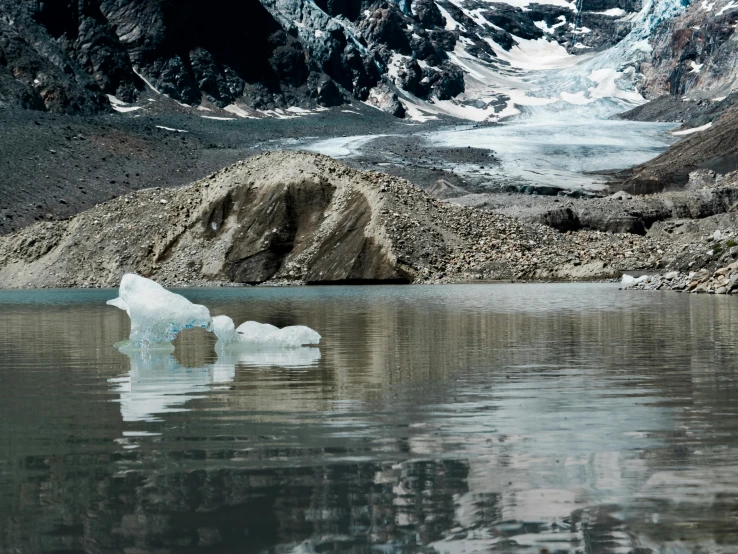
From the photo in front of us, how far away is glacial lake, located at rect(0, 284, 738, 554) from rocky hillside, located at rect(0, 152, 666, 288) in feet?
142

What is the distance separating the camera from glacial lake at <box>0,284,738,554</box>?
6.58 m

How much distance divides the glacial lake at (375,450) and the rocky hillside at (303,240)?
142ft

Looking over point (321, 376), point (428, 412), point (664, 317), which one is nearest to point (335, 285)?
point (664, 317)

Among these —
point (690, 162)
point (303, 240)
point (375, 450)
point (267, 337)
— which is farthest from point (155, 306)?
point (690, 162)

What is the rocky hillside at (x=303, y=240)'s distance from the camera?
63.2 meters

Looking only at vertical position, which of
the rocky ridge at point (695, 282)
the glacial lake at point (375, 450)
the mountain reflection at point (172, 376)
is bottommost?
the glacial lake at point (375, 450)

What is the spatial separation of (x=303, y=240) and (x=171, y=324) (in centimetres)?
4852

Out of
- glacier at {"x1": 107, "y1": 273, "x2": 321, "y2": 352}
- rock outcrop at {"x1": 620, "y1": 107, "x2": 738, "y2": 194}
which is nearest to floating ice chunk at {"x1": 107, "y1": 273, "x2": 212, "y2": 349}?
glacier at {"x1": 107, "y1": 273, "x2": 321, "y2": 352}

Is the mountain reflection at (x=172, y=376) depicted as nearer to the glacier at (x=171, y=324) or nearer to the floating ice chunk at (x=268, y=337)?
the floating ice chunk at (x=268, y=337)

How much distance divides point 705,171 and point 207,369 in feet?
393

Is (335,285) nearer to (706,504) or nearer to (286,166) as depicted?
(286,166)

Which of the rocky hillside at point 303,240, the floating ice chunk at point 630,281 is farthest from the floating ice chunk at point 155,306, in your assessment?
the rocky hillside at point 303,240

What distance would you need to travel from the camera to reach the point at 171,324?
19.9 m

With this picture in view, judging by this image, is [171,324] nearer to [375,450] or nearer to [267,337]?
[267,337]
